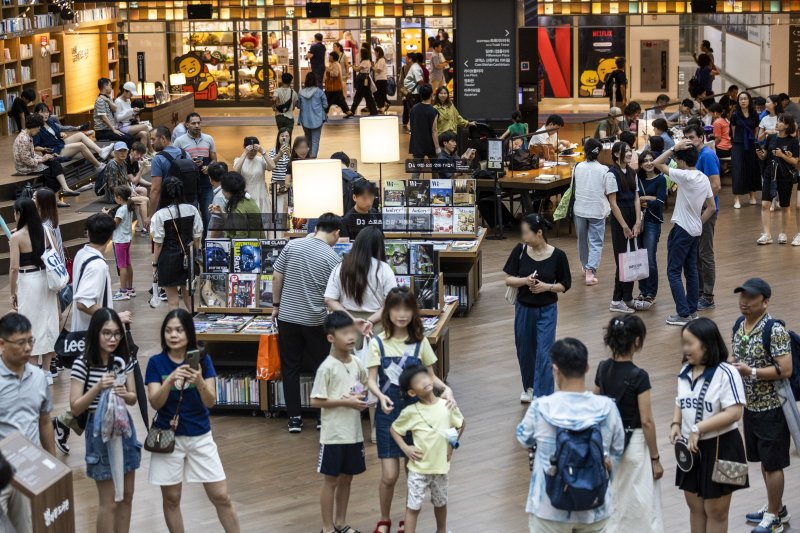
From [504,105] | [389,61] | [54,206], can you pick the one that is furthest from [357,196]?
[389,61]

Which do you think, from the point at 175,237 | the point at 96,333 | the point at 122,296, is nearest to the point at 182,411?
the point at 96,333

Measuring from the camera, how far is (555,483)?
5.18m

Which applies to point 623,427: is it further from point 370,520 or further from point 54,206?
point 54,206

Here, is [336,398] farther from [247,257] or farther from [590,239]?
[590,239]

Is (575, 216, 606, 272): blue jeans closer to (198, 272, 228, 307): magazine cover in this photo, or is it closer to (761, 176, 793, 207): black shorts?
(761, 176, 793, 207): black shorts

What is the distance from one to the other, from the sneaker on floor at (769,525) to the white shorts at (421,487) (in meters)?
1.74

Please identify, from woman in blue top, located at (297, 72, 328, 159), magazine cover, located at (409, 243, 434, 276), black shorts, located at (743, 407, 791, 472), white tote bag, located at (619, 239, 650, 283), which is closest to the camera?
black shorts, located at (743, 407, 791, 472)

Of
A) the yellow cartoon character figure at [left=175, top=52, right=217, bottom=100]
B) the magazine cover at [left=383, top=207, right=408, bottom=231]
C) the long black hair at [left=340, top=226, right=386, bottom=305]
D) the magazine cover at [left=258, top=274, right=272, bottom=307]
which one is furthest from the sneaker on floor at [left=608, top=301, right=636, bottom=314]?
the yellow cartoon character figure at [left=175, top=52, right=217, bottom=100]

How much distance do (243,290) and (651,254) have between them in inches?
160

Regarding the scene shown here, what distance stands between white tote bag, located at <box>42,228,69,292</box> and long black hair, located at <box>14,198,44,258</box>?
2.1 inches

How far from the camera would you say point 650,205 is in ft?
37.3

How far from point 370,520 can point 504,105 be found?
13166mm

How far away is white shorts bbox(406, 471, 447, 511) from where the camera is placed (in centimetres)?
629

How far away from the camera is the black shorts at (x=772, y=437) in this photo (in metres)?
6.59
